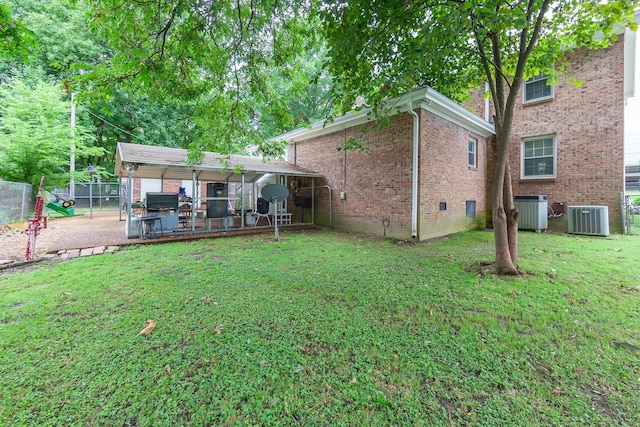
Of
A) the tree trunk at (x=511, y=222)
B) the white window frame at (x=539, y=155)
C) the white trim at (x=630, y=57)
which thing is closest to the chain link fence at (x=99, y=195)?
the tree trunk at (x=511, y=222)

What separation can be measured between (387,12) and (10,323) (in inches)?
246

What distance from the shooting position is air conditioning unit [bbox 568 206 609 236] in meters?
8.39

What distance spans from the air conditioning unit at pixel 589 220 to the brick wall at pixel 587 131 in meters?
0.71

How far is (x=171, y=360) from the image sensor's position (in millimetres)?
2182

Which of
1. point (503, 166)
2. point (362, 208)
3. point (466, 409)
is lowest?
point (466, 409)

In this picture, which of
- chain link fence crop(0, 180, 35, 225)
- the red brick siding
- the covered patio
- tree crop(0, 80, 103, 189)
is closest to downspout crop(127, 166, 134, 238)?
the covered patio

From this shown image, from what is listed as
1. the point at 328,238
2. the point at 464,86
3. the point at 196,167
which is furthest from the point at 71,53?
the point at 464,86

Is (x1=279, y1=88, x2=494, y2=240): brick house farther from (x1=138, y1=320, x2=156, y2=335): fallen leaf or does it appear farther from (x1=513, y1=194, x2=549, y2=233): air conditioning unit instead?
(x1=138, y1=320, x2=156, y2=335): fallen leaf

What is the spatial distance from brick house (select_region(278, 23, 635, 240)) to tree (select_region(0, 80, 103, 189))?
12217 mm

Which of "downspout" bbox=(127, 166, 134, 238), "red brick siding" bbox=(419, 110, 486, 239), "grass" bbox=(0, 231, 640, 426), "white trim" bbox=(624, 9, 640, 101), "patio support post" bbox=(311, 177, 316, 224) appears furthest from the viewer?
"patio support post" bbox=(311, 177, 316, 224)

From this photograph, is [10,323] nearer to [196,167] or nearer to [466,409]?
[466,409]

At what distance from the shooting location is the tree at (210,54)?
4.08 meters

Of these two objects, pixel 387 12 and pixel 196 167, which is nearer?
pixel 387 12

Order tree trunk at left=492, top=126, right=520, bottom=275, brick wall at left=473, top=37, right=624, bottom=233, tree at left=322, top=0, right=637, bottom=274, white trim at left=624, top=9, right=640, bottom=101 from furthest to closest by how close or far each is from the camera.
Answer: brick wall at left=473, top=37, right=624, bottom=233 → white trim at left=624, top=9, right=640, bottom=101 → tree trunk at left=492, top=126, right=520, bottom=275 → tree at left=322, top=0, right=637, bottom=274
